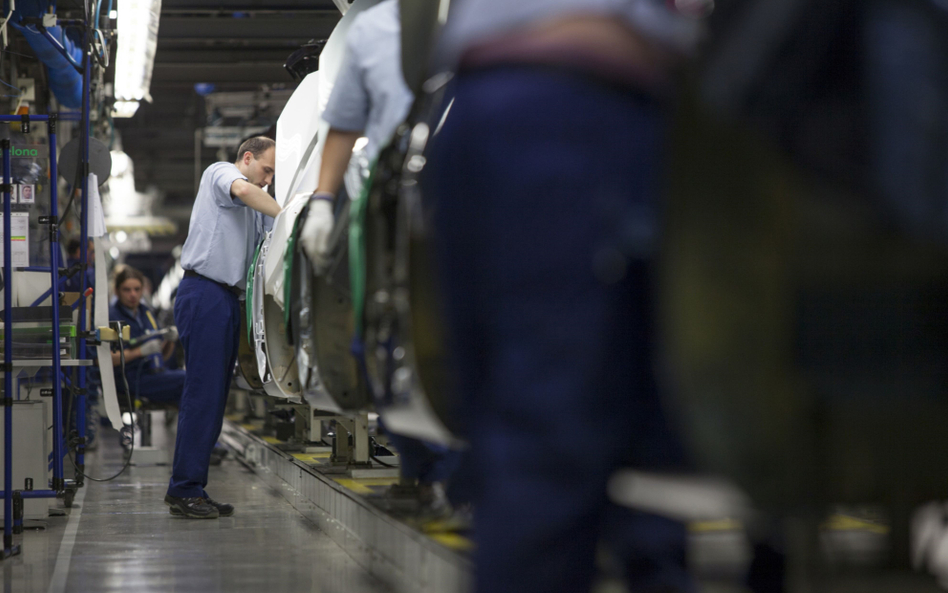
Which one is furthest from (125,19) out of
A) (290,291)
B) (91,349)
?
(290,291)

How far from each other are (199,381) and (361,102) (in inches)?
101

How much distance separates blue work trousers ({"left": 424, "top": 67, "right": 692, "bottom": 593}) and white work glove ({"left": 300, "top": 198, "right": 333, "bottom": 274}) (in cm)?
146

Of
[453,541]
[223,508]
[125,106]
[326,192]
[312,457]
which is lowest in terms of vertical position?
[223,508]

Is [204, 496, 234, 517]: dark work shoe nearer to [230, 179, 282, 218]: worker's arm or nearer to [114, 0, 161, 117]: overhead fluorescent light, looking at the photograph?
[230, 179, 282, 218]: worker's arm

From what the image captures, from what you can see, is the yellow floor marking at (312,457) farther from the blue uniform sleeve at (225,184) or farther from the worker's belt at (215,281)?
the blue uniform sleeve at (225,184)

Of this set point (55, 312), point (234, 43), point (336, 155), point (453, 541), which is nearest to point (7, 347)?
point (55, 312)

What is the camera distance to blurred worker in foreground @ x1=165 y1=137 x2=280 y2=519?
477 centimetres

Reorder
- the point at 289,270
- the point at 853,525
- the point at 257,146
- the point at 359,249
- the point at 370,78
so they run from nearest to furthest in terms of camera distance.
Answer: the point at 359,249
the point at 370,78
the point at 853,525
the point at 289,270
the point at 257,146

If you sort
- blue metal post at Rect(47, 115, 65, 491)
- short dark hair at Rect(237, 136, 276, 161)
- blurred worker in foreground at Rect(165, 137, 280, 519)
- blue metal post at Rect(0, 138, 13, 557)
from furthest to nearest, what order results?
short dark hair at Rect(237, 136, 276, 161)
blurred worker in foreground at Rect(165, 137, 280, 519)
blue metal post at Rect(47, 115, 65, 491)
blue metal post at Rect(0, 138, 13, 557)

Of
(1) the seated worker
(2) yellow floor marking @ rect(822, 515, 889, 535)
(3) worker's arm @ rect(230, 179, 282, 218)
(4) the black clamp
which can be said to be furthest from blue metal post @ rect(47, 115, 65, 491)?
(2) yellow floor marking @ rect(822, 515, 889, 535)

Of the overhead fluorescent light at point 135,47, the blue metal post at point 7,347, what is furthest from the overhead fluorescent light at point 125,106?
the blue metal post at point 7,347

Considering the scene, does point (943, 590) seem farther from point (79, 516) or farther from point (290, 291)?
point (79, 516)

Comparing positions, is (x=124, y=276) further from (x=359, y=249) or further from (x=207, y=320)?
(x=359, y=249)

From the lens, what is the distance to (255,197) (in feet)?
15.3
